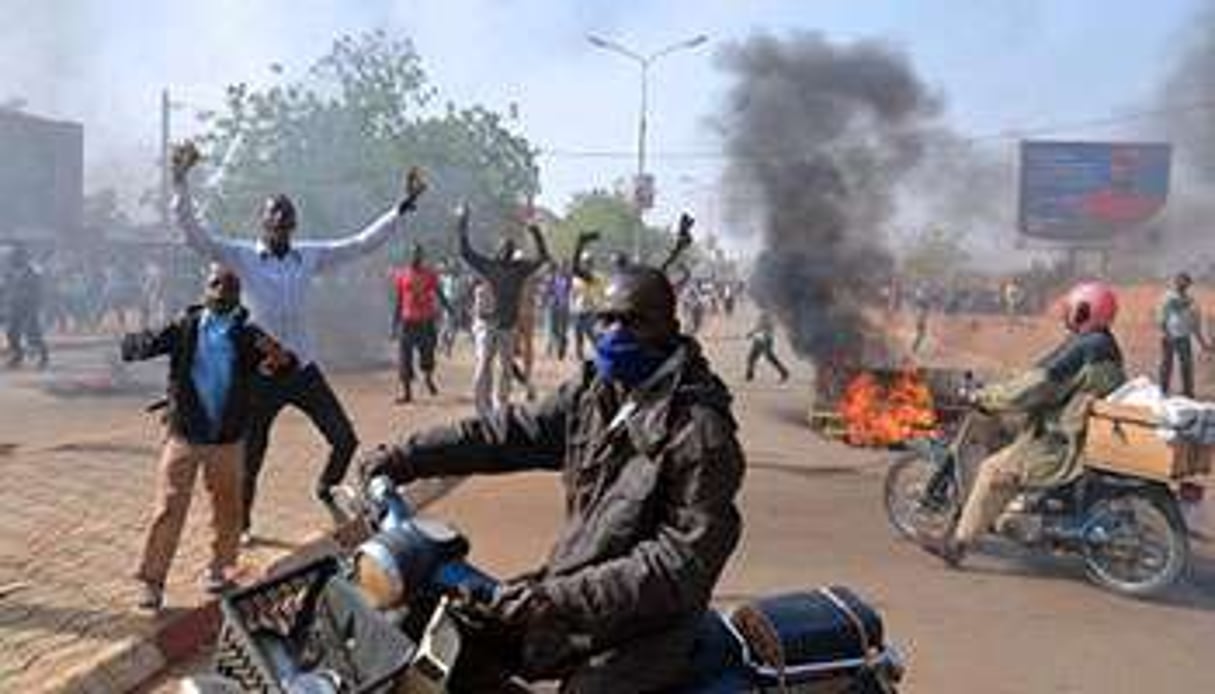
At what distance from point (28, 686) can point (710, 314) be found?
46.9m

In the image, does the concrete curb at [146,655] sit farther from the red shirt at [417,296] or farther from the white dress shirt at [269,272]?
the red shirt at [417,296]

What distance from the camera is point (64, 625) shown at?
231 inches

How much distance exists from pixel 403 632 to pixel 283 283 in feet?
15.4

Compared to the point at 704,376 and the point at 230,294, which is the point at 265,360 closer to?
the point at 230,294

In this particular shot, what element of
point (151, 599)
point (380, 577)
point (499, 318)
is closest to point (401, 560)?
point (380, 577)

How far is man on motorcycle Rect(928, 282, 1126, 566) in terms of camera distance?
8.16 m

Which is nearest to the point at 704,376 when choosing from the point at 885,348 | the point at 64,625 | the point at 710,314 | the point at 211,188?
the point at 64,625

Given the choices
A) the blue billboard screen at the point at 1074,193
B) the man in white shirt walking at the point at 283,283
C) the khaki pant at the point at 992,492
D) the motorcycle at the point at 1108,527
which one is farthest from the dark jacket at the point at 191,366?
the blue billboard screen at the point at 1074,193

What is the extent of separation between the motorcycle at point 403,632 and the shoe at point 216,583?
3.36m

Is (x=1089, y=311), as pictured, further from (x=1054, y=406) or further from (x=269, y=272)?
(x=269, y=272)

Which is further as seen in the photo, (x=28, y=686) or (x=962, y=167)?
(x=962, y=167)

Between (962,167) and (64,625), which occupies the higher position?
(962,167)

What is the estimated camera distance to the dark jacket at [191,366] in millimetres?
6230

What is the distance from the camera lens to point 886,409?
13641mm
